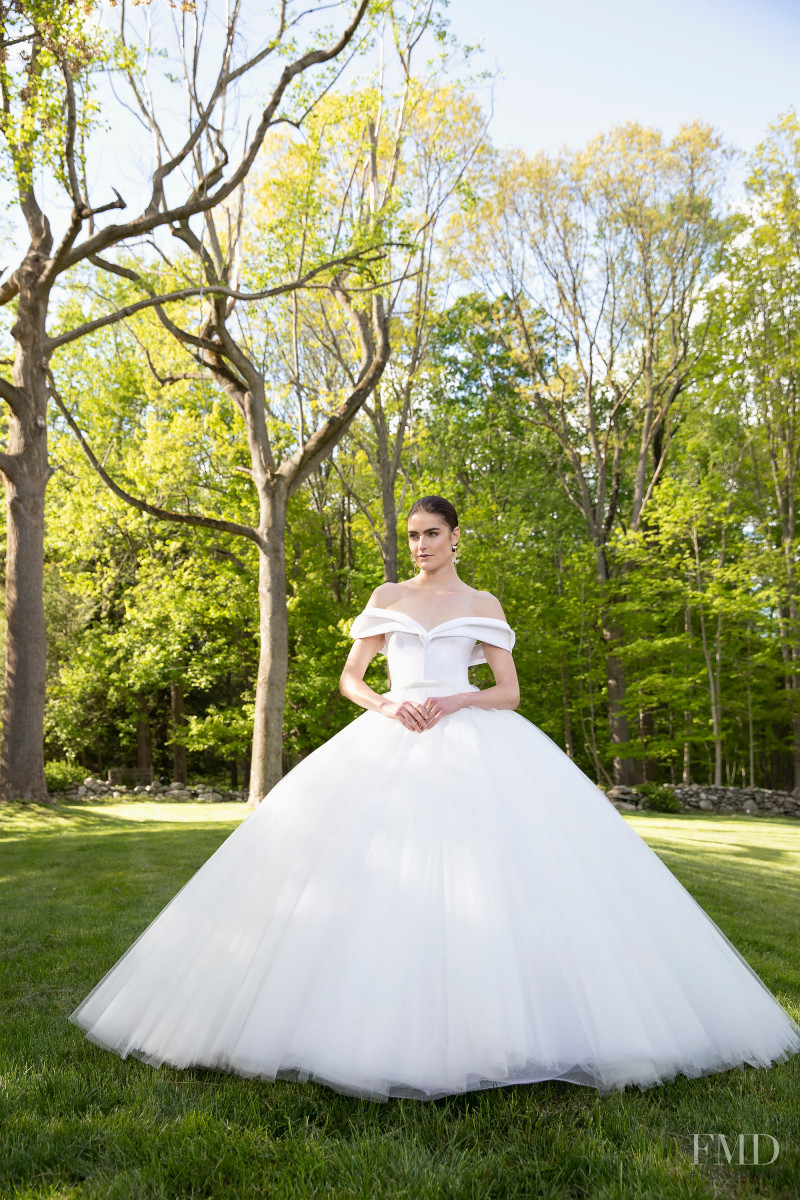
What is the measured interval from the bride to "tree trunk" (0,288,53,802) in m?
10.7

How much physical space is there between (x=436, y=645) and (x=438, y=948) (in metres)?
1.40

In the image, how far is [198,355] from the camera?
48.4 ft

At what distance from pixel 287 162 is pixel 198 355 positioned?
445 centimetres

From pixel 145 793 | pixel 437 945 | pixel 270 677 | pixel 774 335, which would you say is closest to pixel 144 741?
pixel 145 793

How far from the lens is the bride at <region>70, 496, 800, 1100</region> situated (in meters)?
2.49

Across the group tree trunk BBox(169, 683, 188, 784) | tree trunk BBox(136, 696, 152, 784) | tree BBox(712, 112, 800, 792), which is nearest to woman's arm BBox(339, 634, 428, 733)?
tree BBox(712, 112, 800, 792)

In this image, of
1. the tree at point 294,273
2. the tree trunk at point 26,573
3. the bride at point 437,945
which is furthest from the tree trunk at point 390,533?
the bride at point 437,945

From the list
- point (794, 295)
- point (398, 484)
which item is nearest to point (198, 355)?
point (398, 484)

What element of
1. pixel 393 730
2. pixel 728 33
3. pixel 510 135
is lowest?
pixel 393 730

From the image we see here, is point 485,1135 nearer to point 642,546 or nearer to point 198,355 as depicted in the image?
point 198,355

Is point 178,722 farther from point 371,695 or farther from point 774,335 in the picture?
point 371,695

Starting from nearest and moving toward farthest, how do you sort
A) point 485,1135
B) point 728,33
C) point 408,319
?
point 485,1135
point 728,33
point 408,319

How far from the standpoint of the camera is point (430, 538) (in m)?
3.86

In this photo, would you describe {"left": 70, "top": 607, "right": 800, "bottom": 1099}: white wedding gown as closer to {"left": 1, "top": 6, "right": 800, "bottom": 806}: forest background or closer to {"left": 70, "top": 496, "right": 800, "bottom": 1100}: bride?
{"left": 70, "top": 496, "right": 800, "bottom": 1100}: bride
